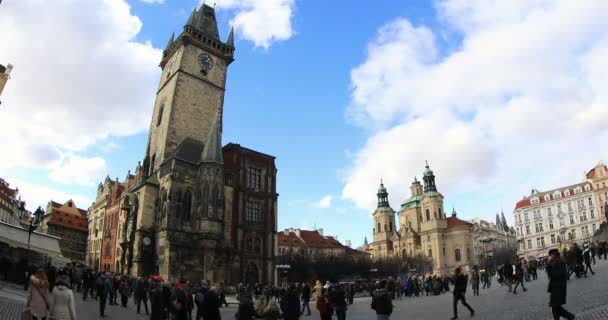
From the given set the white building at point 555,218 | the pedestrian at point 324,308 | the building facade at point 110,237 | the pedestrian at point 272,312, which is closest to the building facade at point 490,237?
the white building at point 555,218

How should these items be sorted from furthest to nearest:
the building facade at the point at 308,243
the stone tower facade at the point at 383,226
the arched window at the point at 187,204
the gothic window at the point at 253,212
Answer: the stone tower facade at the point at 383,226, the building facade at the point at 308,243, the gothic window at the point at 253,212, the arched window at the point at 187,204

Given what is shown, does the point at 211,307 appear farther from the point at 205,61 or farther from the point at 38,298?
the point at 205,61

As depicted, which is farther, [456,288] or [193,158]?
[193,158]

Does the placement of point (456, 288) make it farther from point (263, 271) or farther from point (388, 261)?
point (388, 261)

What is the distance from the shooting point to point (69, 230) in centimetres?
6512

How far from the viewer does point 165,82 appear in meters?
47.5

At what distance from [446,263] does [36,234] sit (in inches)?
3292

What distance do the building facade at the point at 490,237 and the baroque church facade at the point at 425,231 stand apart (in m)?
4.40

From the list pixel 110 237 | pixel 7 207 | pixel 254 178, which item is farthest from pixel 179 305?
pixel 7 207

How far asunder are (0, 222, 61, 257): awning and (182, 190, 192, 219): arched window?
33.5 ft

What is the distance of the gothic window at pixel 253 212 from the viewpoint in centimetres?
4422

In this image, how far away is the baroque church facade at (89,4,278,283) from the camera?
3656 centimetres

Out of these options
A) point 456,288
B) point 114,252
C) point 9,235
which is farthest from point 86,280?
point 114,252

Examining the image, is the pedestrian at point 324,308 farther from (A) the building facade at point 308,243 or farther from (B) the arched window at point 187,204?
(A) the building facade at point 308,243
